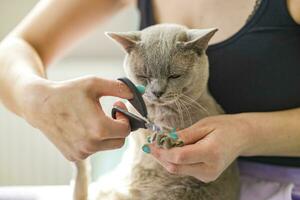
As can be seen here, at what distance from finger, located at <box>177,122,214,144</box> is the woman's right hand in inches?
3.6

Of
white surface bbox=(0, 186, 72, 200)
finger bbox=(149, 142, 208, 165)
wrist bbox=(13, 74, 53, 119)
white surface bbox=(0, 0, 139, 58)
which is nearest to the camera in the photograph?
finger bbox=(149, 142, 208, 165)

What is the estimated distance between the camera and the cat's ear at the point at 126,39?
95 cm

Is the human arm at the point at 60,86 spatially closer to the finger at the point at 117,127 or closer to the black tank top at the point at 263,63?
the finger at the point at 117,127

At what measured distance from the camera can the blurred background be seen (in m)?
1.94

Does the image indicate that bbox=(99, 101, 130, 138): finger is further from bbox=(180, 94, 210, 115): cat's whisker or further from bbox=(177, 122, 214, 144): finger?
bbox=(180, 94, 210, 115): cat's whisker

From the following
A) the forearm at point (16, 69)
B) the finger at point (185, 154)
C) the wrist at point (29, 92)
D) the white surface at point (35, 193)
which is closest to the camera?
the finger at point (185, 154)

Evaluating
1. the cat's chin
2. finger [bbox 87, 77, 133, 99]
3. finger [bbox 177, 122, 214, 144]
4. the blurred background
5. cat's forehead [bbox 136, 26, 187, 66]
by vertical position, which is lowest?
the blurred background

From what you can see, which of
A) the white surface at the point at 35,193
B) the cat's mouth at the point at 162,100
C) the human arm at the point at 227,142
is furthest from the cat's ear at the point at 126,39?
the white surface at the point at 35,193

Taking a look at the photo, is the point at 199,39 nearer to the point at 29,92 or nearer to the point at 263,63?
the point at 263,63

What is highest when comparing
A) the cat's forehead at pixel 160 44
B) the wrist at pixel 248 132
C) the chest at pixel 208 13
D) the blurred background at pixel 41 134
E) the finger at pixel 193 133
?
the chest at pixel 208 13

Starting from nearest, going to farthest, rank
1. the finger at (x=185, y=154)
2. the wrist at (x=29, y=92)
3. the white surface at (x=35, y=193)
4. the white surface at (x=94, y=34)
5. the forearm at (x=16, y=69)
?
1. the finger at (x=185, y=154)
2. the wrist at (x=29, y=92)
3. the forearm at (x=16, y=69)
4. the white surface at (x=35, y=193)
5. the white surface at (x=94, y=34)

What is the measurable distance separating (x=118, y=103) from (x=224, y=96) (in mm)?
301

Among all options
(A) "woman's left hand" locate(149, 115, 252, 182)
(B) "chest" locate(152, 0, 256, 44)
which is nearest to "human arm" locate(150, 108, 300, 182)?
(A) "woman's left hand" locate(149, 115, 252, 182)

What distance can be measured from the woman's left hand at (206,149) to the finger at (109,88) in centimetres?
10
